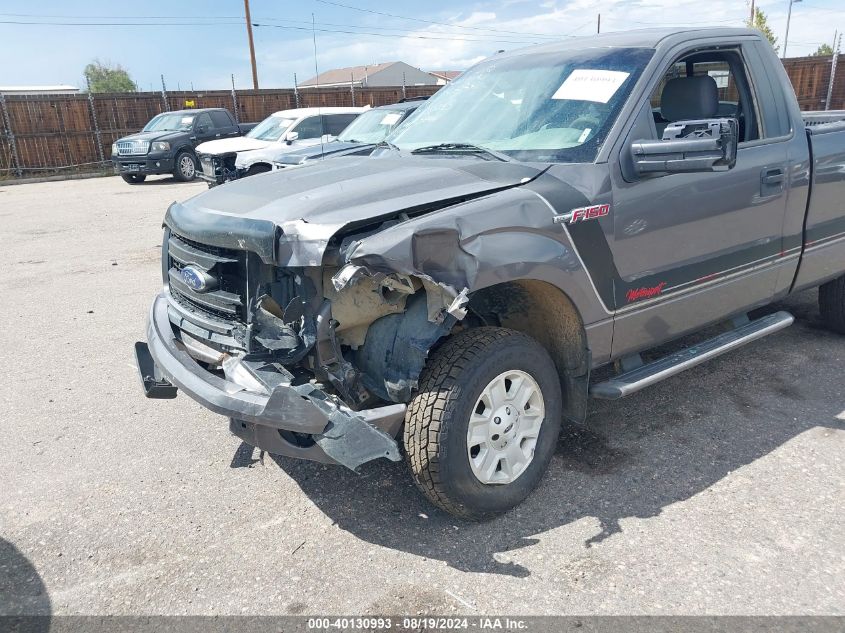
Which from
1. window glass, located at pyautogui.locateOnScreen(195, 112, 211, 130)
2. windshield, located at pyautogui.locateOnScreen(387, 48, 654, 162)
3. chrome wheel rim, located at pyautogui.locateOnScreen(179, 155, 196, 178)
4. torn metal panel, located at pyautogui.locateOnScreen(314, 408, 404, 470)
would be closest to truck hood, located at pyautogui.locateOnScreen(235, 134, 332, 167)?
chrome wheel rim, located at pyautogui.locateOnScreen(179, 155, 196, 178)

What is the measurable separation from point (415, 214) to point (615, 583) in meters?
1.67

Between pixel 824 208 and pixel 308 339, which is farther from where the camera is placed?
pixel 824 208

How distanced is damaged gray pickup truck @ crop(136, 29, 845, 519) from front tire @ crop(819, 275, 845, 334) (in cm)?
114

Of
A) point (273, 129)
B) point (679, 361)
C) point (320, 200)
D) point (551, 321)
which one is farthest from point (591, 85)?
point (273, 129)

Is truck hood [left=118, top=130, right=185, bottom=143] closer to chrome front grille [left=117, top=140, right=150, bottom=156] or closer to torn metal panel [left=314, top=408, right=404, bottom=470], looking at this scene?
chrome front grille [left=117, top=140, right=150, bottom=156]

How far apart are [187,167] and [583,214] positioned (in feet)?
57.5

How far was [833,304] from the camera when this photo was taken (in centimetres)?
512

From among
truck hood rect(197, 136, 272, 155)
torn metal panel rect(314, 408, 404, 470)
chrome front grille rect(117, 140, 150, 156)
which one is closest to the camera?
torn metal panel rect(314, 408, 404, 470)

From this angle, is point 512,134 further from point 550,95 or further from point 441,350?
point 441,350

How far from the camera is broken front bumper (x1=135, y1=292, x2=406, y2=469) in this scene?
2549 millimetres

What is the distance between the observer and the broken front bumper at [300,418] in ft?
8.36

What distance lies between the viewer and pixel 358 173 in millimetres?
3340

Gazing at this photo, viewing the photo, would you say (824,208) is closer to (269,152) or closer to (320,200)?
(320,200)

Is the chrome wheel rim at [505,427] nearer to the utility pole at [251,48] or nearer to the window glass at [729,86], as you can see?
the window glass at [729,86]
